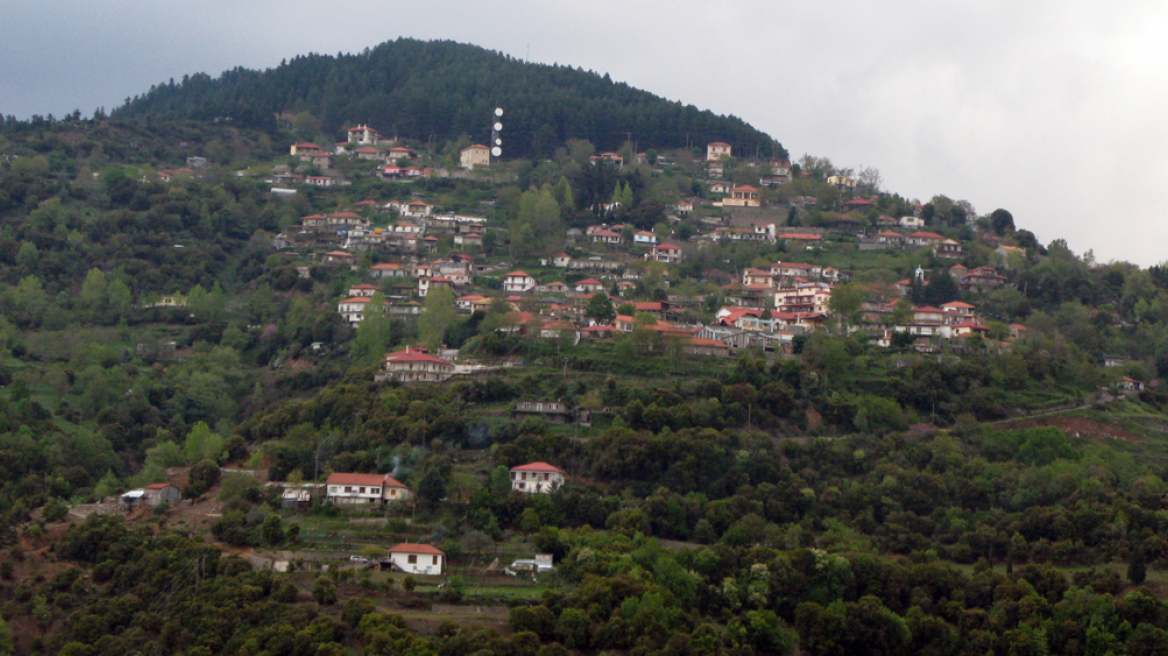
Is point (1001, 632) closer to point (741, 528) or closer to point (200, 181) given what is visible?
point (741, 528)

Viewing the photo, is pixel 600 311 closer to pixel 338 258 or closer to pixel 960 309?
pixel 960 309

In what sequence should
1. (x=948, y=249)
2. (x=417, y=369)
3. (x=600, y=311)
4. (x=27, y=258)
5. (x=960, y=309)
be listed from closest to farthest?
(x=417, y=369)
(x=600, y=311)
(x=960, y=309)
(x=27, y=258)
(x=948, y=249)

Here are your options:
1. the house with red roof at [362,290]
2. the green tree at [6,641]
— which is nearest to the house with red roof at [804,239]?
the house with red roof at [362,290]

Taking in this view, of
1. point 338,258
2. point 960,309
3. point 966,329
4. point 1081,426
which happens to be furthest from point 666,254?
point 1081,426

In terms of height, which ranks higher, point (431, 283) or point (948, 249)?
point (948, 249)

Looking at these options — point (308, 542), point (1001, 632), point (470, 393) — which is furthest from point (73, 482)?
point (1001, 632)
